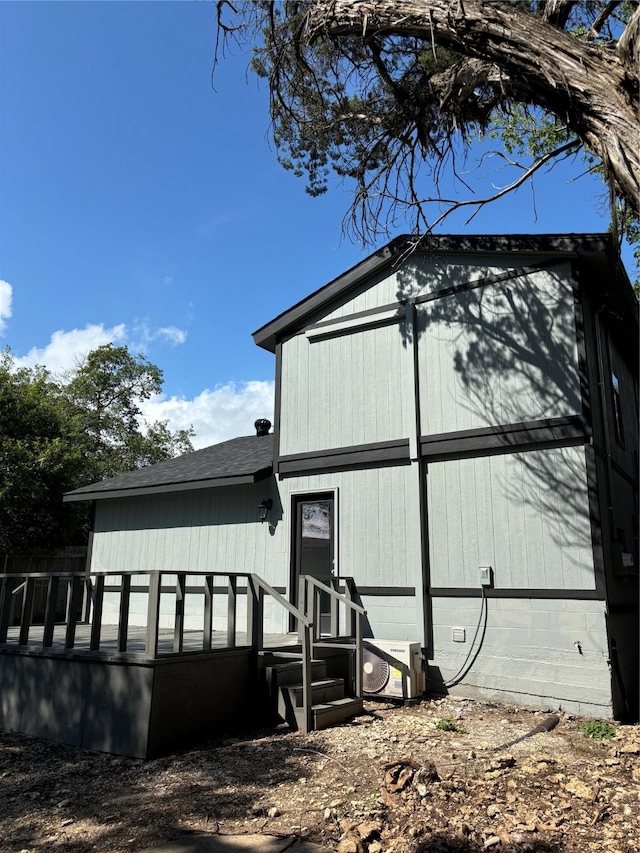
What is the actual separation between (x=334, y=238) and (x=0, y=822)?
6.94 m

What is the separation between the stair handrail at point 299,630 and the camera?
6.05 m

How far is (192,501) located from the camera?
10.7 meters

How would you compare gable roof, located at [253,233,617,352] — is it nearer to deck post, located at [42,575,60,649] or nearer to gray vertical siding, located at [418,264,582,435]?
gray vertical siding, located at [418,264,582,435]

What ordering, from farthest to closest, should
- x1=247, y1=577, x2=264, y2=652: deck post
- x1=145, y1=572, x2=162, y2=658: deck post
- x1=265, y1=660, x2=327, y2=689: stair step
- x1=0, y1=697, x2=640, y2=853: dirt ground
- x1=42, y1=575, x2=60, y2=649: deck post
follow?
x1=247, y1=577, x2=264, y2=652: deck post, x1=42, y1=575, x2=60, y2=649: deck post, x1=265, y1=660, x2=327, y2=689: stair step, x1=145, y1=572, x2=162, y2=658: deck post, x1=0, y1=697, x2=640, y2=853: dirt ground

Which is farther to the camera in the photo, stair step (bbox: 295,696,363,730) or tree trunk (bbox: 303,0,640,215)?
stair step (bbox: 295,696,363,730)

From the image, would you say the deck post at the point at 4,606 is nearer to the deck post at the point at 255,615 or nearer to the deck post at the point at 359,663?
the deck post at the point at 255,615

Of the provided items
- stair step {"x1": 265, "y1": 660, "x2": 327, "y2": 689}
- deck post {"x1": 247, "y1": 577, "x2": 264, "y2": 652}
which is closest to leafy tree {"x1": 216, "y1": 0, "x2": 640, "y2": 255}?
deck post {"x1": 247, "y1": 577, "x2": 264, "y2": 652}

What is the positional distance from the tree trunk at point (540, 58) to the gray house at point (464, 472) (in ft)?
9.60

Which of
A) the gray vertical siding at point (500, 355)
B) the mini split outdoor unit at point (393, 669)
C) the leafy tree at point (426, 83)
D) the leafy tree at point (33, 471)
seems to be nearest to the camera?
the leafy tree at point (426, 83)

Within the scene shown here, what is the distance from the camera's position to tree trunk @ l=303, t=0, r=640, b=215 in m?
3.45

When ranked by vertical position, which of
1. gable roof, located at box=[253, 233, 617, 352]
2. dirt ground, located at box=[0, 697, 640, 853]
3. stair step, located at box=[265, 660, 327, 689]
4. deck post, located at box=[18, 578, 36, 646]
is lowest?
dirt ground, located at box=[0, 697, 640, 853]

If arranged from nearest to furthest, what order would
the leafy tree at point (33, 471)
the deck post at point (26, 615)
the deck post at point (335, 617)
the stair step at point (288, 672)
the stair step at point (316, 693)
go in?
the stair step at point (316, 693) → the stair step at point (288, 672) → the deck post at point (26, 615) → the deck post at point (335, 617) → the leafy tree at point (33, 471)

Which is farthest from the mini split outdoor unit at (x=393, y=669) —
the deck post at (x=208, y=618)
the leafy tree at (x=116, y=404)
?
the leafy tree at (x=116, y=404)

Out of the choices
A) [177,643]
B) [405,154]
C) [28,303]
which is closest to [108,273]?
[28,303]
